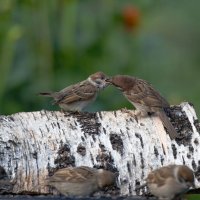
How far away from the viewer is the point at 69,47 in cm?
1481

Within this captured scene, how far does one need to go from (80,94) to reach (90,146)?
1.66 m

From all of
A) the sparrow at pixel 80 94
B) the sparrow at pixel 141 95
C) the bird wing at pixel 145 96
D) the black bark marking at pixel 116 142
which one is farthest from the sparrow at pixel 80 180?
the sparrow at pixel 80 94

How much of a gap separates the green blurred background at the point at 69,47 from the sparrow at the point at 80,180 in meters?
3.81

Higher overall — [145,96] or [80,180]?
[145,96]

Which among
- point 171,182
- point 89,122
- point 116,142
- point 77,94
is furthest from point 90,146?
point 77,94

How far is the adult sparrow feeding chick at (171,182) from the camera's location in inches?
393

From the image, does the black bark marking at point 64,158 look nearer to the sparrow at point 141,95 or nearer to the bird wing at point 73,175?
the bird wing at point 73,175

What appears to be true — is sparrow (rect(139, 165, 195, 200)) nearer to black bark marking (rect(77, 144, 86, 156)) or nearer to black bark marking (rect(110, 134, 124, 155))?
black bark marking (rect(110, 134, 124, 155))

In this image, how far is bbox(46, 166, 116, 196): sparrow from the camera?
10185 millimetres

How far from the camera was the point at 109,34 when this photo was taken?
15.0 meters

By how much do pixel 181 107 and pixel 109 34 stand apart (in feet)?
12.0

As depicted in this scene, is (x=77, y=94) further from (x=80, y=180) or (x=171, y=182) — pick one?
(x=171, y=182)

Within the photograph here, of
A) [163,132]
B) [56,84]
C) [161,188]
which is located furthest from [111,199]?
[56,84]

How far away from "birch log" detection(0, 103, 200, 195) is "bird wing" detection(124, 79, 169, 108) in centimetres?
35
